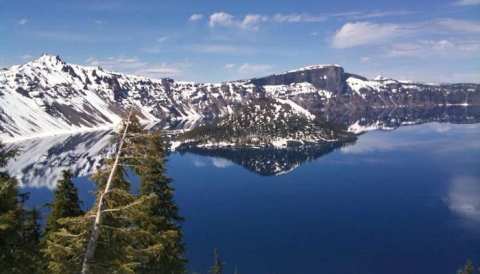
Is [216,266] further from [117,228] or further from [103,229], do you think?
[117,228]

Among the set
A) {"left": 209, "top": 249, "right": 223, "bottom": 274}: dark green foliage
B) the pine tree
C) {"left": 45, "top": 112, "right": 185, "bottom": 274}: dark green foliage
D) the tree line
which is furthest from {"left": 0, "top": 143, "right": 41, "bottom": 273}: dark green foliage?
{"left": 209, "top": 249, "right": 223, "bottom": 274}: dark green foliage

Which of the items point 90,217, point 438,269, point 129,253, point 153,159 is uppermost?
point 153,159

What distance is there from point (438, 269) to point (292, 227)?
4718cm

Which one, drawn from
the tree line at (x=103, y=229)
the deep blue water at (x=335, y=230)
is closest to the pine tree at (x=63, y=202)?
the tree line at (x=103, y=229)

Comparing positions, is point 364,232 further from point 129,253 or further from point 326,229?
point 129,253

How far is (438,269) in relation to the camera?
11431 centimetres

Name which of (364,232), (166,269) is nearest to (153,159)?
(166,269)

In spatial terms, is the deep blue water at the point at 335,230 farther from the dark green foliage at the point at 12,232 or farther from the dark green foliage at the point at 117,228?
the dark green foliage at the point at 117,228

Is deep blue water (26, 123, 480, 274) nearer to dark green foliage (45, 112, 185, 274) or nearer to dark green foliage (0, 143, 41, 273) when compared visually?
dark green foliage (0, 143, 41, 273)

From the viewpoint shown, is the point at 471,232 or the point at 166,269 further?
the point at 471,232

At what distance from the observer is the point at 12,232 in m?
21.3

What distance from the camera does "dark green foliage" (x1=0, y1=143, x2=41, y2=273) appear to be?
2047 cm

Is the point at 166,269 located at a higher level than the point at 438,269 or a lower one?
higher

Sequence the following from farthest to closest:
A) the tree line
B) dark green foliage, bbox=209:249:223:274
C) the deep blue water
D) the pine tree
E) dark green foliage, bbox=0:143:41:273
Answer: the deep blue water, dark green foliage, bbox=209:249:223:274, the pine tree, dark green foliage, bbox=0:143:41:273, the tree line
